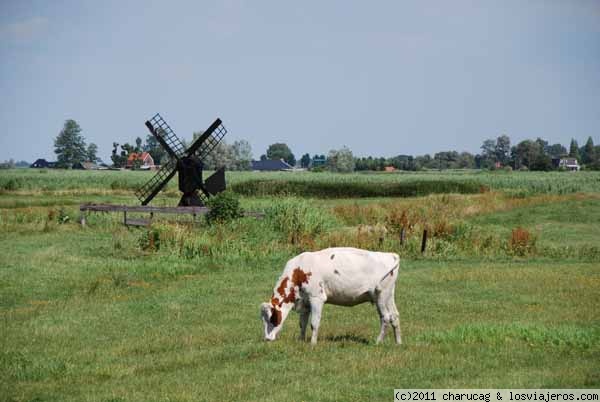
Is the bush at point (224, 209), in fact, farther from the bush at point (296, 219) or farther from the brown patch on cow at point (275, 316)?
the brown patch on cow at point (275, 316)

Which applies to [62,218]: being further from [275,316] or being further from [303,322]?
[275,316]

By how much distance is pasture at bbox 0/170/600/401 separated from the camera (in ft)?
42.9

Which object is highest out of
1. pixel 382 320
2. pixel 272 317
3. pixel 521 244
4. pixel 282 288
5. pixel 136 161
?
pixel 136 161

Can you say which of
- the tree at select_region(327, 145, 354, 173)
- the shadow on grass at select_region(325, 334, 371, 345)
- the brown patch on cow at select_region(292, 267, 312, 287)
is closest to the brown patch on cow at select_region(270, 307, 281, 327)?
the brown patch on cow at select_region(292, 267, 312, 287)

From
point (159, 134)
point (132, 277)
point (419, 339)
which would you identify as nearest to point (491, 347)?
point (419, 339)

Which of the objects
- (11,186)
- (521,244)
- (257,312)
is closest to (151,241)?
(257,312)

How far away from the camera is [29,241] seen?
36.7m

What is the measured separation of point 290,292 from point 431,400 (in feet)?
15.0

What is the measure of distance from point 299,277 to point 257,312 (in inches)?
210

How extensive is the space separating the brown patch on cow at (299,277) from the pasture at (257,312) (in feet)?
4.06

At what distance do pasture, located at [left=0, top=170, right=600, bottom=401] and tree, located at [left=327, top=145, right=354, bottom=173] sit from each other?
434 feet

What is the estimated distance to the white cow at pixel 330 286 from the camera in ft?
50.6

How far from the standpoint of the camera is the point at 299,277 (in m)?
15.5

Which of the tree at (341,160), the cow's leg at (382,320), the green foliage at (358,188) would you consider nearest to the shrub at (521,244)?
the cow's leg at (382,320)
